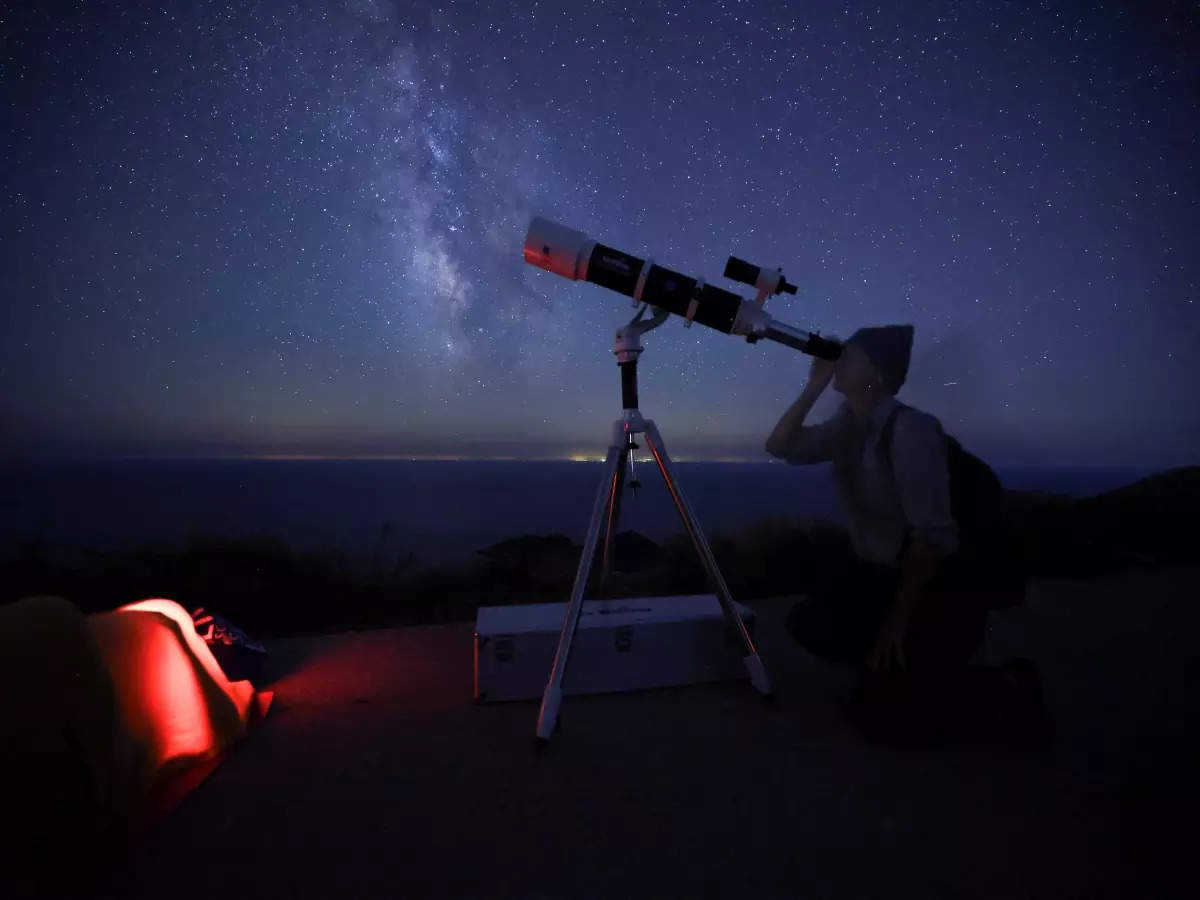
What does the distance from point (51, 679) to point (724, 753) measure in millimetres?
2473

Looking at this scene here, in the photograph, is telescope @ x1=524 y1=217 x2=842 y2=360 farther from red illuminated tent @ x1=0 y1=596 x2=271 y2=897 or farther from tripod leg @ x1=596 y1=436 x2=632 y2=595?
red illuminated tent @ x1=0 y1=596 x2=271 y2=897

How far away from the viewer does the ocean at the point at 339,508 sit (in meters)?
5.82

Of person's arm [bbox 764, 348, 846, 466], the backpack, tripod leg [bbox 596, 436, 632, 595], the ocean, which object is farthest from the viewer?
the ocean

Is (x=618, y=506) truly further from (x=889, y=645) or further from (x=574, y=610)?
(x=889, y=645)

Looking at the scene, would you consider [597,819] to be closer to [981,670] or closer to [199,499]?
[981,670]

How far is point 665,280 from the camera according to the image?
2492 millimetres

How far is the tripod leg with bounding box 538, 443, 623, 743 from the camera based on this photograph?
2.42 meters

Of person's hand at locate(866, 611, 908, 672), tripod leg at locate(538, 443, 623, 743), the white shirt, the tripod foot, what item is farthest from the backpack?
the tripod foot

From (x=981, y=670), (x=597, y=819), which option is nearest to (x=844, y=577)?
(x=981, y=670)

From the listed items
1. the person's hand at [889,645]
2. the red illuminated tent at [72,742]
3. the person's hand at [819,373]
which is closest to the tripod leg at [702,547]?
the person's hand at [889,645]

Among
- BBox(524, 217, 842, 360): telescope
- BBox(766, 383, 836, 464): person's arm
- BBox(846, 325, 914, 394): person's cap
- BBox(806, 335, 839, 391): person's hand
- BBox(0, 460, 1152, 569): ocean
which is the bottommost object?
BBox(0, 460, 1152, 569): ocean

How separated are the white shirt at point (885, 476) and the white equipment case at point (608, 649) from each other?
90 cm

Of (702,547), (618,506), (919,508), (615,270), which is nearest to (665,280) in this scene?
(615,270)

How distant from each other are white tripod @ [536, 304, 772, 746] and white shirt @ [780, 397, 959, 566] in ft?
2.40
